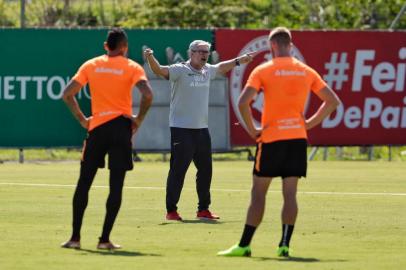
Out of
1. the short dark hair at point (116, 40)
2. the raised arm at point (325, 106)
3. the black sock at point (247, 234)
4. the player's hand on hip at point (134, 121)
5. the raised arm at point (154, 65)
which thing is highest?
the short dark hair at point (116, 40)

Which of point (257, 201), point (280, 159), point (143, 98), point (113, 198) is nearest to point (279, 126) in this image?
point (280, 159)

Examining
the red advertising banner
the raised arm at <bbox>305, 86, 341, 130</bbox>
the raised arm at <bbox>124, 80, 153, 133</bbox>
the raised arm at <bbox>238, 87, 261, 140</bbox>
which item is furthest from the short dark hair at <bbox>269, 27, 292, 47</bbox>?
the red advertising banner

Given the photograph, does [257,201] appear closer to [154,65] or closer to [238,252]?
[238,252]

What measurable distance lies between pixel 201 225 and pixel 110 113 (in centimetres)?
325

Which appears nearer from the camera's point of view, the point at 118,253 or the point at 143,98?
the point at 118,253

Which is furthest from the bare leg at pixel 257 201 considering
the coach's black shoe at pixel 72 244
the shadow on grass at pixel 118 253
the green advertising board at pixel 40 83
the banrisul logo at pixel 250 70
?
the banrisul logo at pixel 250 70

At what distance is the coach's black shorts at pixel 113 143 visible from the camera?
12.5m

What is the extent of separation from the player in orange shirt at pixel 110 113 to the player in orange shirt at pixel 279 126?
116 cm

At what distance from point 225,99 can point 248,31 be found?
5.51 ft

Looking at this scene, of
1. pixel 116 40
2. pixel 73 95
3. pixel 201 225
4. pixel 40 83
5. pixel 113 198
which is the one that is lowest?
pixel 201 225

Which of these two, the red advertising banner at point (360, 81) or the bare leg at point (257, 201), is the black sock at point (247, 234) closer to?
the bare leg at point (257, 201)

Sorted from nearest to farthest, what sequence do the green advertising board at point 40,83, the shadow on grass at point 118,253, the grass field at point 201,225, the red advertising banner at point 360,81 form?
the grass field at point 201,225, the shadow on grass at point 118,253, the green advertising board at point 40,83, the red advertising banner at point 360,81

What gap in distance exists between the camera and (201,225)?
15.4 m

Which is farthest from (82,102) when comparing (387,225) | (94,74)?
(94,74)
